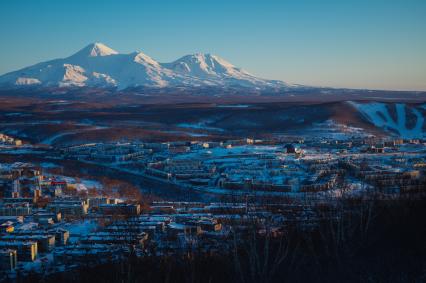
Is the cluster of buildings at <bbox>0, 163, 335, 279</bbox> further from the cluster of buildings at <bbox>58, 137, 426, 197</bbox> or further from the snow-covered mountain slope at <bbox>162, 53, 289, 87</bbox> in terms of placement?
the snow-covered mountain slope at <bbox>162, 53, 289, 87</bbox>

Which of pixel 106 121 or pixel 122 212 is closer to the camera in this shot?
pixel 122 212

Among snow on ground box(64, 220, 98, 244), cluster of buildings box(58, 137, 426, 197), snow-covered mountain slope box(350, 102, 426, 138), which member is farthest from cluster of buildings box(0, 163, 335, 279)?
snow-covered mountain slope box(350, 102, 426, 138)

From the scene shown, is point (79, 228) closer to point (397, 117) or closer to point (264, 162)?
point (264, 162)

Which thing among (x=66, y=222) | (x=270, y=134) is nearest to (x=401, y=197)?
(x=66, y=222)

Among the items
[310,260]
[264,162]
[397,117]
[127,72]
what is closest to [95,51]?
[127,72]

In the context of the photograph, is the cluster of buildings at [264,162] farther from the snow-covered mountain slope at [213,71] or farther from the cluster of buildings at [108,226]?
the snow-covered mountain slope at [213,71]

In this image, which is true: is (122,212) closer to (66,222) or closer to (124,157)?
(66,222)
